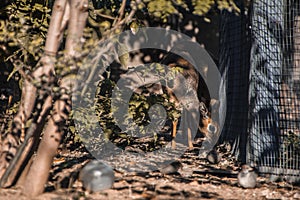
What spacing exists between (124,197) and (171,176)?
1.31 meters

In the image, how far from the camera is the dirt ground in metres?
5.21

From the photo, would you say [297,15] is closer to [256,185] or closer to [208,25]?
[256,185]

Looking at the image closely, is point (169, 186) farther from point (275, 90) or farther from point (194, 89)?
point (194, 89)

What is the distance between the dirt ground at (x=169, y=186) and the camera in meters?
5.21

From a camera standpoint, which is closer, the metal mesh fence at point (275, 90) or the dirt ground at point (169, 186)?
the dirt ground at point (169, 186)

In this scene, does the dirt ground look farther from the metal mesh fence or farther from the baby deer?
the baby deer

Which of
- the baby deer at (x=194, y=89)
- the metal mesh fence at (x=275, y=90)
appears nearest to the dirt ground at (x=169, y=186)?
the metal mesh fence at (x=275, y=90)

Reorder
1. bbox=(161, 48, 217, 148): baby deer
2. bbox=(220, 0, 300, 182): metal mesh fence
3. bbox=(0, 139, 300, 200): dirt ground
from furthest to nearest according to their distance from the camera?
bbox=(161, 48, 217, 148): baby deer → bbox=(220, 0, 300, 182): metal mesh fence → bbox=(0, 139, 300, 200): dirt ground

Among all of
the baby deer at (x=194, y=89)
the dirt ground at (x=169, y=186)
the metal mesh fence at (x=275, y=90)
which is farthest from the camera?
the baby deer at (x=194, y=89)

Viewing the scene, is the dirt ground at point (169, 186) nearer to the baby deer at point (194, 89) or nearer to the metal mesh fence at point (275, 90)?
the metal mesh fence at point (275, 90)

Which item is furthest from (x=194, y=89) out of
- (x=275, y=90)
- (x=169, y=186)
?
(x=169, y=186)

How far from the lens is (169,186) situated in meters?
5.77

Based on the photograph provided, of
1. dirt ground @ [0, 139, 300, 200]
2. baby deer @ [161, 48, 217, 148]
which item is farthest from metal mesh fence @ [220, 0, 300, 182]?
baby deer @ [161, 48, 217, 148]

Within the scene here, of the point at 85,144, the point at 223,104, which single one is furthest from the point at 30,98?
the point at 223,104
